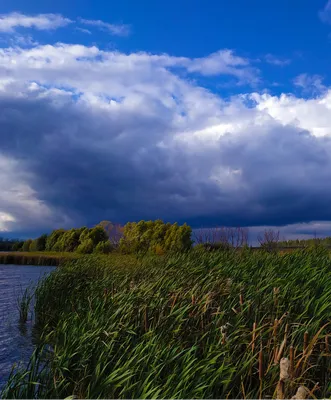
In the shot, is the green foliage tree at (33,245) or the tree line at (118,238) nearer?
the tree line at (118,238)

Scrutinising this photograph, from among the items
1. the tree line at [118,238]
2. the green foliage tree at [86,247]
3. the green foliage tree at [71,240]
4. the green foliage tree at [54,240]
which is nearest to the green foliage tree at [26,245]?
the tree line at [118,238]

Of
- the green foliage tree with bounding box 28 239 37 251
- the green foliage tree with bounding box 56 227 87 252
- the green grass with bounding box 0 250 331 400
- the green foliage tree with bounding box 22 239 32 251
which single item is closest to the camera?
the green grass with bounding box 0 250 331 400

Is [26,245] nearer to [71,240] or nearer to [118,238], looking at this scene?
[71,240]

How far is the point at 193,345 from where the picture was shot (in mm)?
6375

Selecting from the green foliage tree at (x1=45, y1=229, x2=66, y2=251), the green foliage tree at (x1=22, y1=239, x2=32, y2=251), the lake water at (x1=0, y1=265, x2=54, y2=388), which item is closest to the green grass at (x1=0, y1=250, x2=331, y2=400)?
the lake water at (x1=0, y1=265, x2=54, y2=388)

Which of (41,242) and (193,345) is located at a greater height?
(41,242)

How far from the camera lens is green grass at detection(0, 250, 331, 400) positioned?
5379mm

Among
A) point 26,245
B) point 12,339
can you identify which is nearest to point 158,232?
point 26,245

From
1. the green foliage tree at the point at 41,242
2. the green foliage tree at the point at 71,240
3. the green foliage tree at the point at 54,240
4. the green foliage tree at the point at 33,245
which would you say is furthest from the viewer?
the green foliage tree at the point at 33,245

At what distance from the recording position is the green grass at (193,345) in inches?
212

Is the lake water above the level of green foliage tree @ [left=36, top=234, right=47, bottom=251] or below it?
below

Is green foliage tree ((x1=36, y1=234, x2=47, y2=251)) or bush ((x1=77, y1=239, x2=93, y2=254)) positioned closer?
bush ((x1=77, y1=239, x2=93, y2=254))

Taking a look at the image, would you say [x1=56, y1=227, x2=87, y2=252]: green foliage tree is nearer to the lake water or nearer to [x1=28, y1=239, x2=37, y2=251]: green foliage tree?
[x1=28, y1=239, x2=37, y2=251]: green foliage tree

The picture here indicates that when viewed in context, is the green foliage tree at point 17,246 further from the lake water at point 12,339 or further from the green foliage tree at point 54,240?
the lake water at point 12,339
